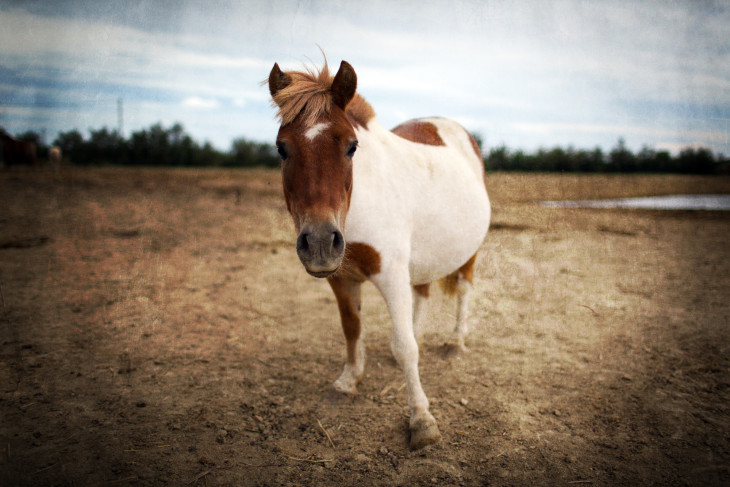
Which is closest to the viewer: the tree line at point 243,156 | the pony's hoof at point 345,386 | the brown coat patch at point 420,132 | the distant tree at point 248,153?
the pony's hoof at point 345,386

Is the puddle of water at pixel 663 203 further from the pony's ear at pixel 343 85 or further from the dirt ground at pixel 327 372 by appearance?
the pony's ear at pixel 343 85

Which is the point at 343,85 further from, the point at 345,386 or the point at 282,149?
the point at 345,386

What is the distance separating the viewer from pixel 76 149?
27.5 m

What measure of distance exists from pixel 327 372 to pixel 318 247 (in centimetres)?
184

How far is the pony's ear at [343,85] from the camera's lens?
2.04 meters

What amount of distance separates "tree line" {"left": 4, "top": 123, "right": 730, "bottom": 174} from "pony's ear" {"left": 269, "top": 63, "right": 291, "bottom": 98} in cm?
186

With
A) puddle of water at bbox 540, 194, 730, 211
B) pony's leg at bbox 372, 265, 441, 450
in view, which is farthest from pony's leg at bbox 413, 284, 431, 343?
puddle of water at bbox 540, 194, 730, 211

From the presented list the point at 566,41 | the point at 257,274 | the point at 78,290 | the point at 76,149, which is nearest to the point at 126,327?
the point at 78,290

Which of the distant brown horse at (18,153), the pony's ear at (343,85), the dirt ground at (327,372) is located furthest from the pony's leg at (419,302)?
the distant brown horse at (18,153)

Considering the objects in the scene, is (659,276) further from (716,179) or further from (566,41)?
(716,179)

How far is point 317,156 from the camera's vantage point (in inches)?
75.5

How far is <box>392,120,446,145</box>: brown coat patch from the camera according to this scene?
319 centimetres

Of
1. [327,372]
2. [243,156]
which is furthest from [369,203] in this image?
[243,156]

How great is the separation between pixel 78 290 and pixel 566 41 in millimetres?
5851
